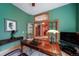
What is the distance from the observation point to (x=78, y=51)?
1742 mm

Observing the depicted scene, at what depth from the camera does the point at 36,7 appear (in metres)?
1.83

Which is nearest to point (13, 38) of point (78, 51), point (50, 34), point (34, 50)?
point (34, 50)

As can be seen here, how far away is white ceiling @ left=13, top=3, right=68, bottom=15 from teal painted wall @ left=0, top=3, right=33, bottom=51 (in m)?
0.08

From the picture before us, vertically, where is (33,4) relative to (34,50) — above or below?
above

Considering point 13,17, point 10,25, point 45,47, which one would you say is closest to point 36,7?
point 13,17

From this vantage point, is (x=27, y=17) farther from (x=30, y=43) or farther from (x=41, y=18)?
(x=30, y=43)

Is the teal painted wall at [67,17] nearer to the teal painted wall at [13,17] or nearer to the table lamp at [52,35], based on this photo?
the table lamp at [52,35]

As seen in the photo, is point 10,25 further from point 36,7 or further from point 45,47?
point 45,47

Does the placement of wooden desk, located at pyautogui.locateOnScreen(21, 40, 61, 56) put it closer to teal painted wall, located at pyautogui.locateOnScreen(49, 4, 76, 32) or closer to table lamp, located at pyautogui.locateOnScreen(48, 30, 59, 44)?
table lamp, located at pyautogui.locateOnScreen(48, 30, 59, 44)

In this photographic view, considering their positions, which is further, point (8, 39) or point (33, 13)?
point (33, 13)

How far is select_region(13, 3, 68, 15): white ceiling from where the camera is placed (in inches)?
70.4

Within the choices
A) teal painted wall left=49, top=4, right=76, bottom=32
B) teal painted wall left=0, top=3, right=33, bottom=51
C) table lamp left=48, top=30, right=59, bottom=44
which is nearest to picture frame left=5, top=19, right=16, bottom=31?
teal painted wall left=0, top=3, right=33, bottom=51

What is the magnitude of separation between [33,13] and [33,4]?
17 centimetres

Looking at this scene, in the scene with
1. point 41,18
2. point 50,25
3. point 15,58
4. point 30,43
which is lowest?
point 15,58
